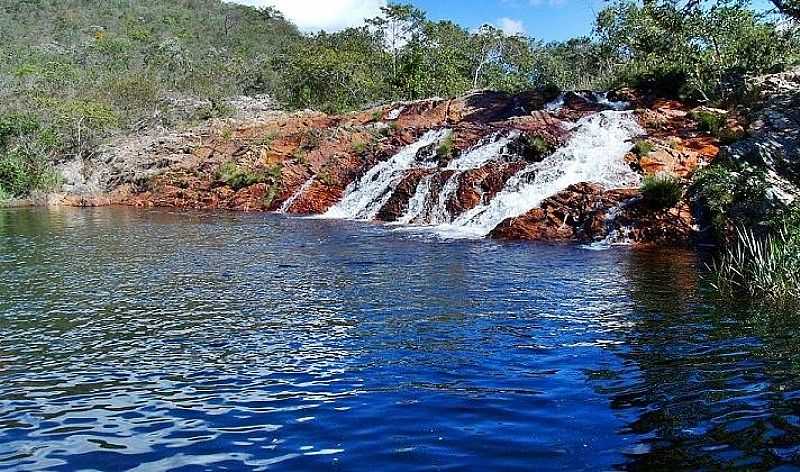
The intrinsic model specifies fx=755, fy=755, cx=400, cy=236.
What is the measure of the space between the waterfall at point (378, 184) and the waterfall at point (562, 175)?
18.6 ft

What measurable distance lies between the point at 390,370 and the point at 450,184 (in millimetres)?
19274

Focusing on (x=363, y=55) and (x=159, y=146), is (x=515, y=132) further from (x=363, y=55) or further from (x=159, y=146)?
(x=363, y=55)

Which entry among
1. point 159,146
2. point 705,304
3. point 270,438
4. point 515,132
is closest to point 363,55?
point 159,146

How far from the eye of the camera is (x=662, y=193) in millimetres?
20578

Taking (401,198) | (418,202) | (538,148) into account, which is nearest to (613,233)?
(538,148)

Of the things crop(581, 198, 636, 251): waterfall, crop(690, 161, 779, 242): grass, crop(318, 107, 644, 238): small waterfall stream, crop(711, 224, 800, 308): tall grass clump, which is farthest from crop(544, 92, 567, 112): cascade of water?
crop(711, 224, 800, 308): tall grass clump

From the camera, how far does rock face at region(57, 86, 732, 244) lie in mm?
22047

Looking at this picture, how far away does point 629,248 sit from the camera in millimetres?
19281

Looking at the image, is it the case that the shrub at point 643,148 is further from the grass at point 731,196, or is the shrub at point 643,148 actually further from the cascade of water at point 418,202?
the cascade of water at point 418,202

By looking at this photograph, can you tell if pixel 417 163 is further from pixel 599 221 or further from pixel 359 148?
pixel 599 221

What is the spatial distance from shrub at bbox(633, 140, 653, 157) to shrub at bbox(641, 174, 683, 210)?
14.1 ft

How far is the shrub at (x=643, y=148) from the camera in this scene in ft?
82.9

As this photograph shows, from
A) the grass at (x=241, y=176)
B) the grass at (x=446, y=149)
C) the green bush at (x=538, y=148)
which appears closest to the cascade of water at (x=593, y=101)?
the grass at (x=446, y=149)

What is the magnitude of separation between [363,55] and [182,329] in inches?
2109
